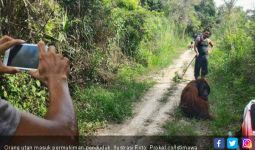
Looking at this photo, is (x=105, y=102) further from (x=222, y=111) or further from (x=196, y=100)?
(x=222, y=111)

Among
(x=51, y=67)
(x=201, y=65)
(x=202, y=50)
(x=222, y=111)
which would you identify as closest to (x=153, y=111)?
(x=222, y=111)

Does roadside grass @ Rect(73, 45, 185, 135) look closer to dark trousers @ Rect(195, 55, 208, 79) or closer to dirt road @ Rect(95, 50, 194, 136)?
dirt road @ Rect(95, 50, 194, 136)

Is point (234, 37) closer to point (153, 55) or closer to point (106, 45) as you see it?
point (153, 55)

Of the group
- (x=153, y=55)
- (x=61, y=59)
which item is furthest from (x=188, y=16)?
(x=61, y=59)

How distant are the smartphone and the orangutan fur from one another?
5.86m

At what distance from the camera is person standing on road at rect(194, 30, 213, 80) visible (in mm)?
10016

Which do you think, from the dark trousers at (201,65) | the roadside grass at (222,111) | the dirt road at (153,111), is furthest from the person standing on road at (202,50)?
the dirt road at (153,111)

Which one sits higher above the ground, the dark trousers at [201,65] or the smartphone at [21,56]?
the smartphone at [21,56]

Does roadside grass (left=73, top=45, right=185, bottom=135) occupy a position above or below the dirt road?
above

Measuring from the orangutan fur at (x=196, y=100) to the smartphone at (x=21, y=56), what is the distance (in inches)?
231

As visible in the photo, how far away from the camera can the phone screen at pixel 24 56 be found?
1583 millimetres

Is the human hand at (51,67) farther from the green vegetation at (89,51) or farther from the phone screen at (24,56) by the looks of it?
the green vegetation at (89,51)

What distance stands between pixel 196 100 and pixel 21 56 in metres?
5.90

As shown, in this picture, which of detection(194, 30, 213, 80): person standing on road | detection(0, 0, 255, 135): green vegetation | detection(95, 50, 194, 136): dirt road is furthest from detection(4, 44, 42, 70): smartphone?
detection(194, 30, 213, 80): person standing on road
